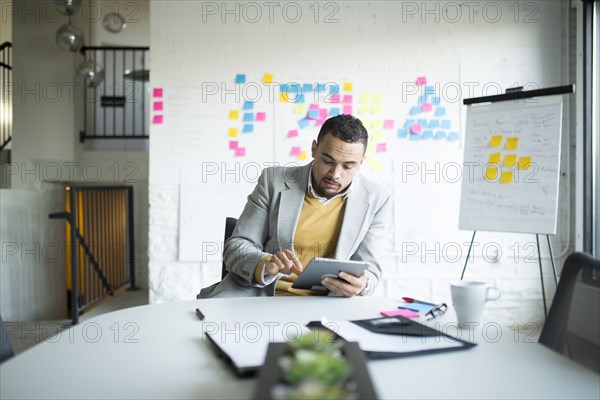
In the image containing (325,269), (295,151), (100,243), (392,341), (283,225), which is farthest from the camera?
(100,243)

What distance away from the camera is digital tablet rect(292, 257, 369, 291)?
1.53 m

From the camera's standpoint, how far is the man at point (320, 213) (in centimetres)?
197

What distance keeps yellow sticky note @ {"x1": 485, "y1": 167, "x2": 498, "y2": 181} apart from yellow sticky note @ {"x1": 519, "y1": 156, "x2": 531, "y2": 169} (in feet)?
0.45

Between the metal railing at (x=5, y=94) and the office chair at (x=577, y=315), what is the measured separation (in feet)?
18.7

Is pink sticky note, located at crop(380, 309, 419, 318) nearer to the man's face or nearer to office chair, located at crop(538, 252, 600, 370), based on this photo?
office chair, located at crop(538, 252, 600, 370)

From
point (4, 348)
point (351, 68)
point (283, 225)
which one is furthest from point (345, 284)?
point (351, 68)

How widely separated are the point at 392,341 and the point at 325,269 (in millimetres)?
490

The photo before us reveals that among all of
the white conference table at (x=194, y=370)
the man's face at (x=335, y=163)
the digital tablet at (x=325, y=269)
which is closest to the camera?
the white conference table at (x=194, y=370)

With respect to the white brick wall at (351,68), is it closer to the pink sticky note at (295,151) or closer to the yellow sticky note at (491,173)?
the pink sticky note at (295,151)

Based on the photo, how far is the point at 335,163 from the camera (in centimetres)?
203

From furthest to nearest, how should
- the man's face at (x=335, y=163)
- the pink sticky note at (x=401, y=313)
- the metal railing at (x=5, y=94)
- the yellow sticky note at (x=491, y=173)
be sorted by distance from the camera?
the metal railing at (x=5, y=94)
the yellow sticky note at (x=491, y=173)
the man's face at (x=335, y=163)
the pink sticky note at (x=401, y=313)

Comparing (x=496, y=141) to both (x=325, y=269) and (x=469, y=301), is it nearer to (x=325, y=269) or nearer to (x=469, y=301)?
(x=325, y=269)

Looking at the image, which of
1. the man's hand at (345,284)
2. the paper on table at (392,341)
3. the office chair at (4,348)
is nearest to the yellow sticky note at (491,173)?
the man's hand at (345,284)

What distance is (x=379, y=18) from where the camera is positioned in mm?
3496
